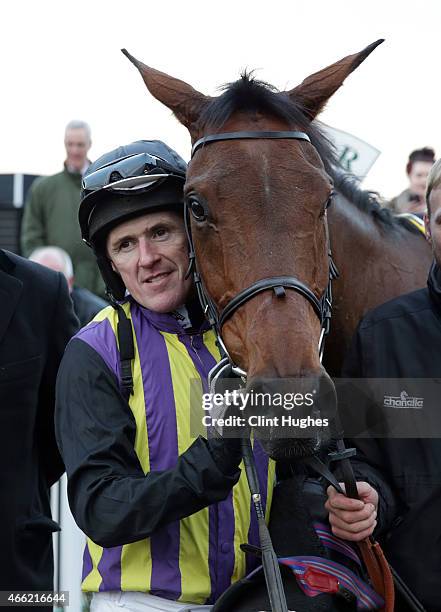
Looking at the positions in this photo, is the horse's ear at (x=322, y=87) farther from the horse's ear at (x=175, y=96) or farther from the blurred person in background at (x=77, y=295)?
the blurred person in background at (x=77, y=295)

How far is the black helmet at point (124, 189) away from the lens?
2889 mm

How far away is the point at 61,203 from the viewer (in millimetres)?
8156

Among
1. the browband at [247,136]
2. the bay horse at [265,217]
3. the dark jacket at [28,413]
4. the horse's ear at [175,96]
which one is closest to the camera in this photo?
the bay horse at [265,217]

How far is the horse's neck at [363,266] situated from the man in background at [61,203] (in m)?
4.59

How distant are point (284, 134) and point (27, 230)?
5.76 meters

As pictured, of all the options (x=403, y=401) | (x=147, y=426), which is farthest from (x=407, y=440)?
(x=147, y=426)

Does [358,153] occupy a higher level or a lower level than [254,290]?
higher

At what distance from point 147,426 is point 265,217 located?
2.23ft

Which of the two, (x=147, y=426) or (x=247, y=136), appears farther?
(x=247, y=136)

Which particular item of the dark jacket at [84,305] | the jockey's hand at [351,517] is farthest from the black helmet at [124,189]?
the dark jacket at [84,305]

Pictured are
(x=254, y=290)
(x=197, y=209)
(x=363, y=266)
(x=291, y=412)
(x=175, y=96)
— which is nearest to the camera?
(x=291, y=412)

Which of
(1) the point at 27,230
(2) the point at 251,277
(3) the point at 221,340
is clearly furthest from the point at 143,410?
(1) the point at 27,230

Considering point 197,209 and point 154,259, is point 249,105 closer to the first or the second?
point 197,209

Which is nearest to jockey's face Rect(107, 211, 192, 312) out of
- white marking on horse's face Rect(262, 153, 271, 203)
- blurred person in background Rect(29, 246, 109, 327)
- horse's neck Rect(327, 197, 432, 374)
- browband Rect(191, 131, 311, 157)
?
browband Rect(191, 131, 311, 157)
